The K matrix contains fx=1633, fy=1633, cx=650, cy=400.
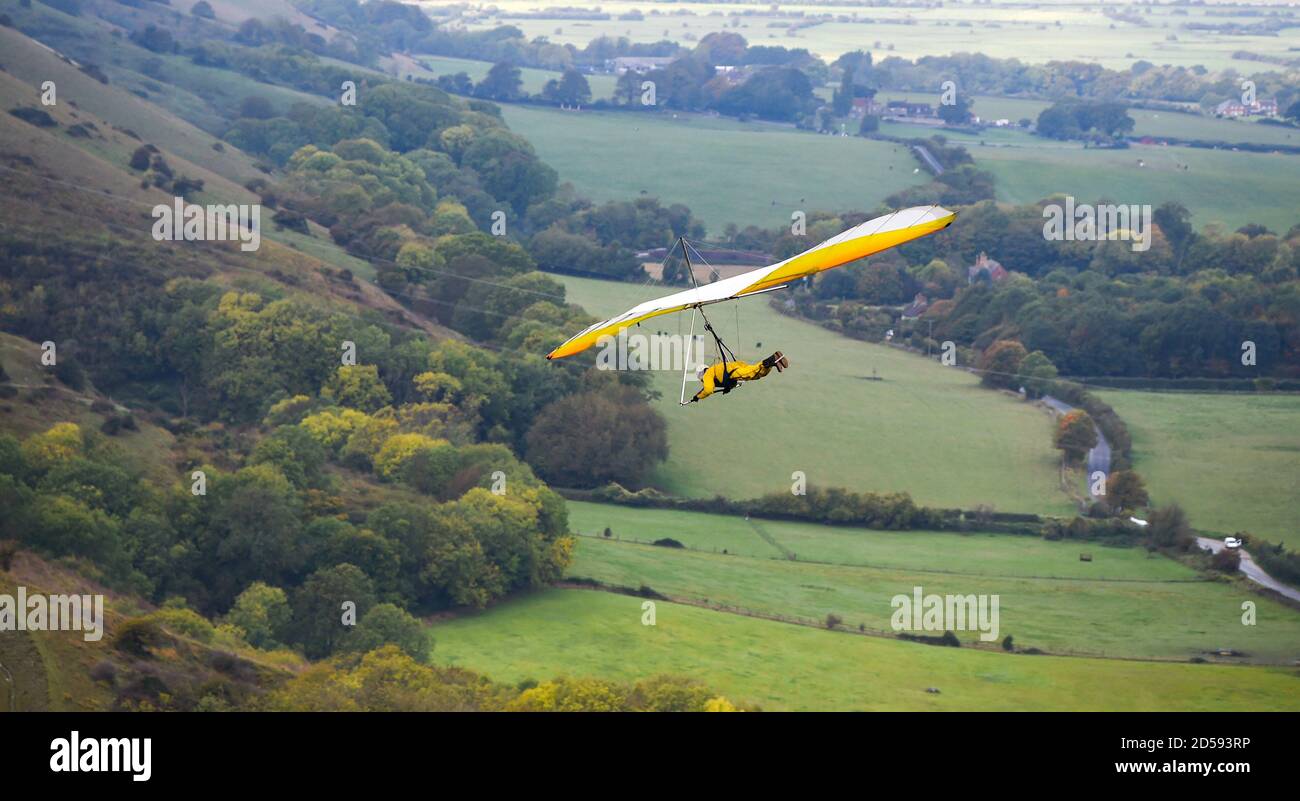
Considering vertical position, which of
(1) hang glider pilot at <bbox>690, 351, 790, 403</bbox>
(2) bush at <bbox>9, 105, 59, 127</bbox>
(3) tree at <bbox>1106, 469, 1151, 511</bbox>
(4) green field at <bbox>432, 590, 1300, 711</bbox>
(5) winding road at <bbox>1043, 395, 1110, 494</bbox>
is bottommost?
(4) green field at <bbox>432, 590, 1300, 711</bbox>

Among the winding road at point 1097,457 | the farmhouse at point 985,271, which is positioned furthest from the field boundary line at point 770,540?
the farmhouse at point 985,271

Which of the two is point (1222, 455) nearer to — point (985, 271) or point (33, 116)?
point (985, 271)

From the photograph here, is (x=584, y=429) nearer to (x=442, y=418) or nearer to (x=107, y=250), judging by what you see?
(x=442, y=418)

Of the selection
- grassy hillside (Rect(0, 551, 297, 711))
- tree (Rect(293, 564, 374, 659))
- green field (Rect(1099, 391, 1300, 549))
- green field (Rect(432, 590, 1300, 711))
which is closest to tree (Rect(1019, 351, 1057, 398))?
green field (Rect(1099, 391, 1300, 549))

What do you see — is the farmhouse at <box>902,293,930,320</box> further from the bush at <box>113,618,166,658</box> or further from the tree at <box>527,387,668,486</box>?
the bush at <box>113,618,166,658</box>
